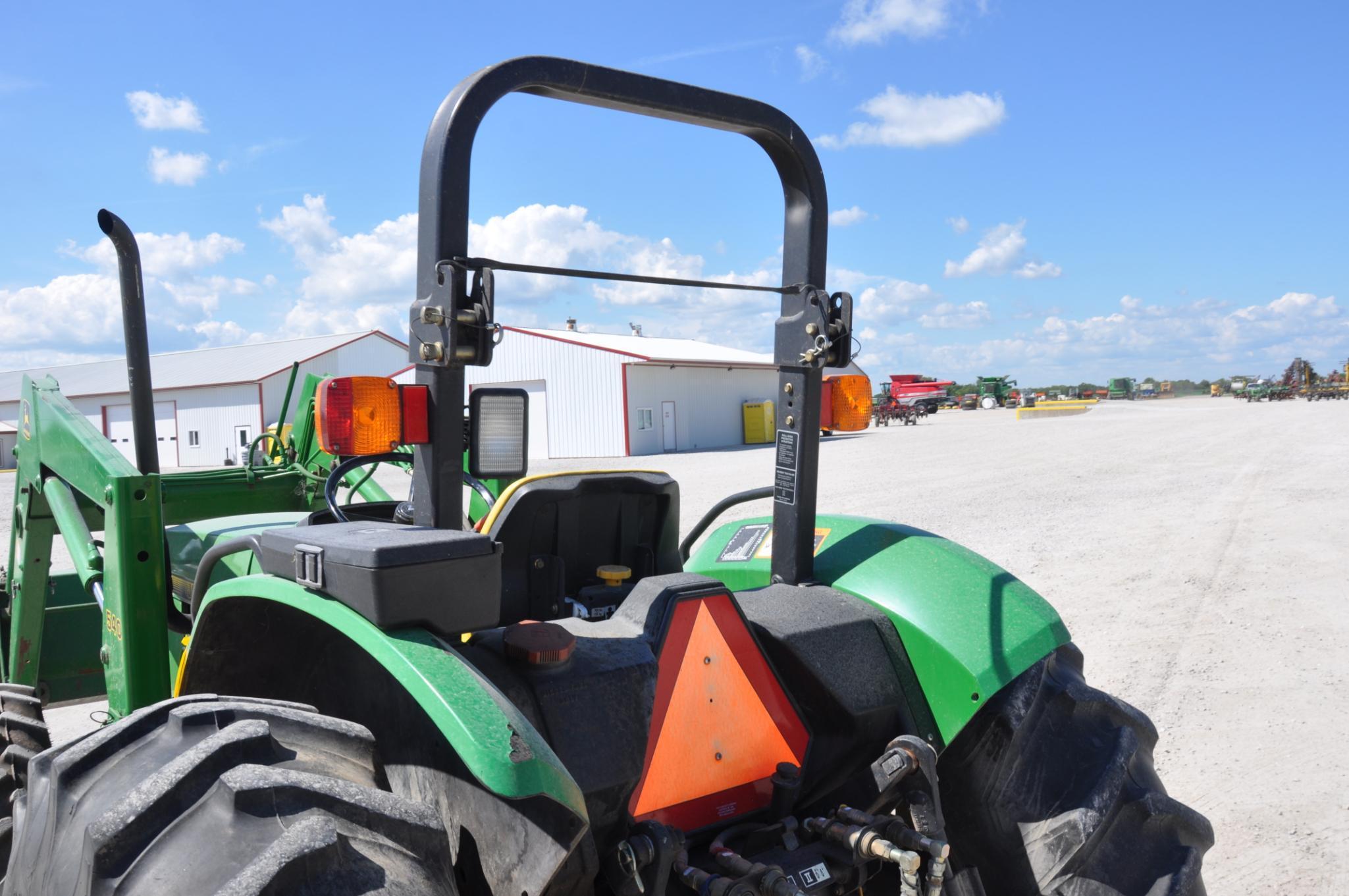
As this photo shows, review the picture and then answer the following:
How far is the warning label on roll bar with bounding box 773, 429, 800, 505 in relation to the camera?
94.7 inches

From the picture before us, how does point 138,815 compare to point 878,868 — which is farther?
point 878,868

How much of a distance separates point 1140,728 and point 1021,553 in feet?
22.2

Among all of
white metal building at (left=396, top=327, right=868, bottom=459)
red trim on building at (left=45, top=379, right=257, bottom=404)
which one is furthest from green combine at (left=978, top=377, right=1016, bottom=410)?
red trim on building at (left=45, top=379, right=257, bottom=404)

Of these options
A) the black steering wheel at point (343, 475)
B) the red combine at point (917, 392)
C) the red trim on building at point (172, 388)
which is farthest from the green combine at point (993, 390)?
the black steering wheel at point (343, 475)

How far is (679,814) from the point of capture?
2068 mm

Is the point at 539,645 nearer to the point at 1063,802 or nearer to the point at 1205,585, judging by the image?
the point at 1063,802

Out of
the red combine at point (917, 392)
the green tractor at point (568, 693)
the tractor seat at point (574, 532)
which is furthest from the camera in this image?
the red combine at point (917, 392)

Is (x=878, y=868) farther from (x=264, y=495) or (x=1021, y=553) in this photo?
(x=1021, y=553)

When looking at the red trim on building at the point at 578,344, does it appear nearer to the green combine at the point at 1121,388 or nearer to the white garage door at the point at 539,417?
the white garage door at the point at 539,417

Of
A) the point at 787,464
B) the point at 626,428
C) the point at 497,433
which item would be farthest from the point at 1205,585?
the point at 626,428

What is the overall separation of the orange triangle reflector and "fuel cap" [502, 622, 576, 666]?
245mm

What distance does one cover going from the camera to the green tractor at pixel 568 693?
1419mm

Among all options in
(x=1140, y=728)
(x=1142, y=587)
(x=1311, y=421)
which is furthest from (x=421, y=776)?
(x=1311, y=421)

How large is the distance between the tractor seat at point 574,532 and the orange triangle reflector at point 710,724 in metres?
0.64
